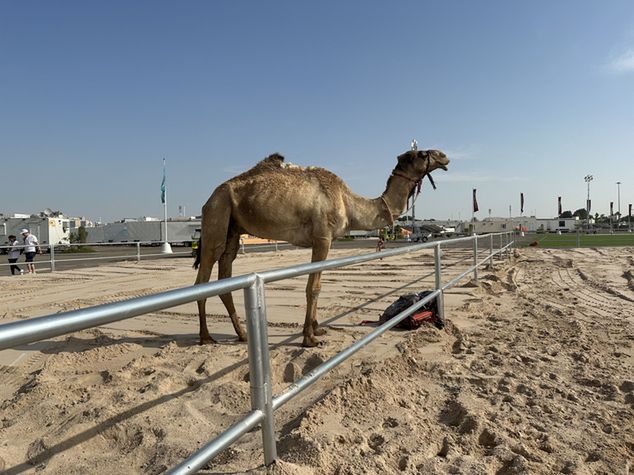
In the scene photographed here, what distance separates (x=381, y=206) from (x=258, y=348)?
3946 millimetres

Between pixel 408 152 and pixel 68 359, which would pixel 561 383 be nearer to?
pixel 408 152

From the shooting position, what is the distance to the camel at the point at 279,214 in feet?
15.8

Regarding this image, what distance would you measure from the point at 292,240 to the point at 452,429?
2.72m

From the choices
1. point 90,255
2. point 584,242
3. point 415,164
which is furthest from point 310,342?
point 584,242

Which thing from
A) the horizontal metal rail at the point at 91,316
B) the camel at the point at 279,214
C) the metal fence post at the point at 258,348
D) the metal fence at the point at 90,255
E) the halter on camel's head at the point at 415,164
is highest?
the halter on camel's head at the point at 415,164

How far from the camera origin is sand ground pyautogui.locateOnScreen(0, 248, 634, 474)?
2.50 metres

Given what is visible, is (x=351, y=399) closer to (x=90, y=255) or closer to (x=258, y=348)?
(x=258, y=348)

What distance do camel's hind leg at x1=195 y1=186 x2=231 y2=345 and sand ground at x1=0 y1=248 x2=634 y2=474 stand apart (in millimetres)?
797

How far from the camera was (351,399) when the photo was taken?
128 inches

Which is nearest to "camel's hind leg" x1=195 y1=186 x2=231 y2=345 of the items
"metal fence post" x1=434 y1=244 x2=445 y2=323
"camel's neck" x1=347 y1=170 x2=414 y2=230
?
"camel's neck" x1=347 y1=170 x2=414 y2=230

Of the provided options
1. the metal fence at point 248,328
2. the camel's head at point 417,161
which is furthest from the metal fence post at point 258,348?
the camel's head at point 417,161

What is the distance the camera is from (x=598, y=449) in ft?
8.54

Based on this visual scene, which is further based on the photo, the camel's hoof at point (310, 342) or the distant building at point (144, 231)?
the distant building at point (144, 231)

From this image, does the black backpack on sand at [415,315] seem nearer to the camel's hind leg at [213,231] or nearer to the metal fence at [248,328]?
the camel's hind leg at [213,231]
